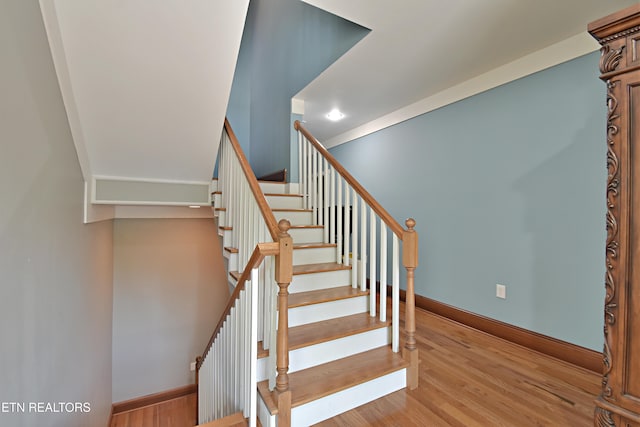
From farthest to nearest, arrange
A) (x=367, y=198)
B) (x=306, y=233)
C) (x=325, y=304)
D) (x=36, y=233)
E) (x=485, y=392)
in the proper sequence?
1. (x=306, y=233)
2. (x=367, y=198)
3. (x=325, y=304)
4. (x=485, y=392)
5. (x=36, y=233)

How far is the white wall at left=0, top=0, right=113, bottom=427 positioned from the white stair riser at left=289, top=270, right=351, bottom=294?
1.44m

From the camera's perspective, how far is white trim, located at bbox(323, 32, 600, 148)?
205 centimetres

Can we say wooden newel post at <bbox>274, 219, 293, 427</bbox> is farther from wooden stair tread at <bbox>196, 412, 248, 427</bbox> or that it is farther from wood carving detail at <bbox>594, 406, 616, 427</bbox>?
wood carving detail at <bbox>594, 406, 616, 427</bbox>

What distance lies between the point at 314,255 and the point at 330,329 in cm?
84

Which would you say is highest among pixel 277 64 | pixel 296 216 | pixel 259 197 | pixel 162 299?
pixel 277 64

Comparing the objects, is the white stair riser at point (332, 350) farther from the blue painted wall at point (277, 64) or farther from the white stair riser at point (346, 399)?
the blue painted wall at point (277, 64)

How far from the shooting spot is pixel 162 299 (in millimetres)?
4160

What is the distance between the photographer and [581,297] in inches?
79.4

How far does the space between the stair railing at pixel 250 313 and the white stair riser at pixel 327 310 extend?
268 mm

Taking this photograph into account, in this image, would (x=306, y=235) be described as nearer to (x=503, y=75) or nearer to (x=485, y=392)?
(x=485, y=392)

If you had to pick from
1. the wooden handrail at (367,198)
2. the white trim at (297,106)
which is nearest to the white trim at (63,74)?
the wooden handrail at (367,198)

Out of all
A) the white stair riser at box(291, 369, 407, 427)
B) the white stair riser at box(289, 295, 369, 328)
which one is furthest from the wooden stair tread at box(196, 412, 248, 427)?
the white stair riser at box(289, 295, 369, 328)

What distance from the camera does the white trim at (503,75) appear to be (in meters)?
2.05

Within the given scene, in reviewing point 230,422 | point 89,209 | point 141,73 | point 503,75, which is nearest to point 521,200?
point 503,75
